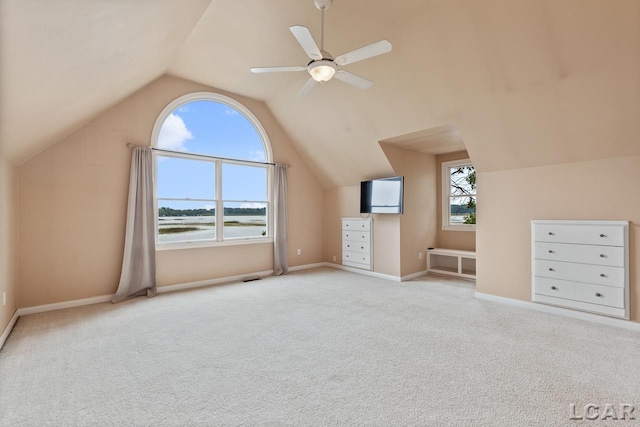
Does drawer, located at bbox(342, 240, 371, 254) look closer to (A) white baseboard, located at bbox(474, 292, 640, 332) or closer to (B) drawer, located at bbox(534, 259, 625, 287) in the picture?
(A) white baseboard, located at bbox(474, 292, 640, 332)

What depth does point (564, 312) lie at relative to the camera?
3492 millimetres

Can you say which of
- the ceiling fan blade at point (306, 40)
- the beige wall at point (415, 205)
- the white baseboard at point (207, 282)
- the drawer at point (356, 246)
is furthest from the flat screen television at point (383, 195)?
the ceiling fan blade at point (306, 40)

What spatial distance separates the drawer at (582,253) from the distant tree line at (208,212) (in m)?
4.56

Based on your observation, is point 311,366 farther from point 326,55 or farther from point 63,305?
point 63,305

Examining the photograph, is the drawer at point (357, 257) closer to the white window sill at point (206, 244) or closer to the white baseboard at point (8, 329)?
the white window sill at point (206, 244)

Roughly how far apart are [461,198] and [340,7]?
4.38m

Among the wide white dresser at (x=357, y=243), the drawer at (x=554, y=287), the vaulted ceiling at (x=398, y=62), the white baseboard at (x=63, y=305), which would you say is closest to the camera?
the vaulted ceiling at (x=398, y=62)

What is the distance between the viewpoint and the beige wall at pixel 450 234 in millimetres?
5756

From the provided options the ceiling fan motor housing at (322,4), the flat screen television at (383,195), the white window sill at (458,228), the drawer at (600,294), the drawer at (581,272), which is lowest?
the drawer at (600,294)

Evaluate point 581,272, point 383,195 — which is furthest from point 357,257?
point 581,272

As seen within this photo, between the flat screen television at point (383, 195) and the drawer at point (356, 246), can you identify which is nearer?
the flat screen television at point (383, 195)

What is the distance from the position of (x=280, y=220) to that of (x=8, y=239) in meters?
3.74

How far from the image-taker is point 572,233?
343 centimetres

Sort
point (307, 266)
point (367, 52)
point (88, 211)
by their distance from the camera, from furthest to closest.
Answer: point (307, 266), point (88, 211), point (367, 52)
